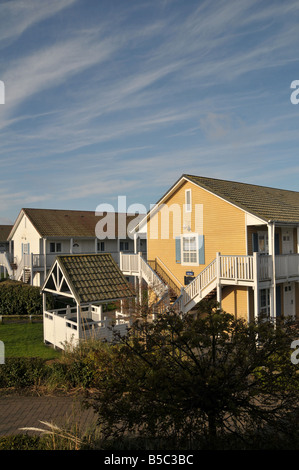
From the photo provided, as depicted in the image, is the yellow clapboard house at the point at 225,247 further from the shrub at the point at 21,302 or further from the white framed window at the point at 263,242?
the shrub at the point at 21,302

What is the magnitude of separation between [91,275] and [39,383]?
5102 millimetres

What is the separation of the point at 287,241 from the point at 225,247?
377 centimetres

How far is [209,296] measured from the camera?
1758 cm

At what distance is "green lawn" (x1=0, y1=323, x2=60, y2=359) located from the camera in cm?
1435

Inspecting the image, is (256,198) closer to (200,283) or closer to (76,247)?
(200,283)

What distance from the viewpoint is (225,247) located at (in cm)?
A: 1789

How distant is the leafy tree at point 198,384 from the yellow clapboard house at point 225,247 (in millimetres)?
9245

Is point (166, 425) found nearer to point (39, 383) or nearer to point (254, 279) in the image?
point (39, 383)

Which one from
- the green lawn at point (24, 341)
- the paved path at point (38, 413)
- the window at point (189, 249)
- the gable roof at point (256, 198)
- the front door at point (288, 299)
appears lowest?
the green lawn at point (24, 341)

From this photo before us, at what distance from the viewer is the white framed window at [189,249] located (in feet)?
64.1

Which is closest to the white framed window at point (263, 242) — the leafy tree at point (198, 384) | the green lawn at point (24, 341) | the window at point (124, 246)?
the green lawn at point (24, 341)

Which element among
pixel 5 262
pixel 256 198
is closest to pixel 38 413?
pixel 256 198

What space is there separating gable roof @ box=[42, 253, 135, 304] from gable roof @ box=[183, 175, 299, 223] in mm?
6643
